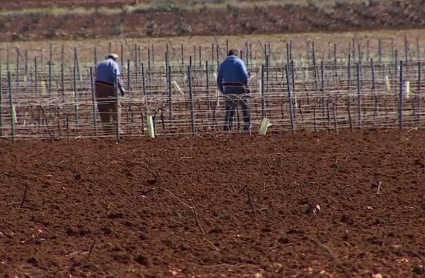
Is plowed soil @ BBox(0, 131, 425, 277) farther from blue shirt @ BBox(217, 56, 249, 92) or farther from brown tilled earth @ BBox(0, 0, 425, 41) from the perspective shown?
brown tilled earth @ BBox(0, 0, 425, 41)

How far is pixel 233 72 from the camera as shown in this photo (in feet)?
56.7

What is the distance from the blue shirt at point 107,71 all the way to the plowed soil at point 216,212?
11.3 ft

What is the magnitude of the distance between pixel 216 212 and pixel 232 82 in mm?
8093

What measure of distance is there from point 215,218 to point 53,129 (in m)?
8.46

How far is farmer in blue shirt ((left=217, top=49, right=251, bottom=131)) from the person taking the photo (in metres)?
17.0

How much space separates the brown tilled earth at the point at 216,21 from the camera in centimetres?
4566

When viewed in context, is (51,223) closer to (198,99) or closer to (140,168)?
(140,168)

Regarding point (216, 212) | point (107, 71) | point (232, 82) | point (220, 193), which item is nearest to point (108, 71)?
point (107, 71)

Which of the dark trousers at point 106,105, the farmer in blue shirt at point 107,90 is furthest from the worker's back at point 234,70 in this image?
the dark trousers at point 106,105

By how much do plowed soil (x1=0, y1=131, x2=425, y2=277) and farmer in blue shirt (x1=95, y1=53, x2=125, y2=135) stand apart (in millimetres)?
3077

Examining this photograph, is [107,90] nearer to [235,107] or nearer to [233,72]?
[233,72]

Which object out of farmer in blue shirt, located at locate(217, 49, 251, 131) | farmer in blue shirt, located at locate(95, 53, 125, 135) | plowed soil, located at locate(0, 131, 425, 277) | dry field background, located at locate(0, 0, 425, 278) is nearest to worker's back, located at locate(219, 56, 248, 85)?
farmer in blue shirt, located at locate(217, 49, 251, 131)

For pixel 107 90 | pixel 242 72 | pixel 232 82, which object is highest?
pixel 242 72

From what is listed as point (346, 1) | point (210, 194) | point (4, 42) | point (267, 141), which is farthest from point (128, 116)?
point (346, 1)
